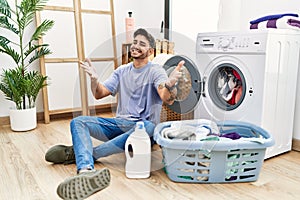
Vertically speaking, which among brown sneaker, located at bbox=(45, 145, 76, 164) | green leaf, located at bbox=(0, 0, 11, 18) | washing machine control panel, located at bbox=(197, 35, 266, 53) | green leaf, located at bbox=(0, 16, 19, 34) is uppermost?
green leaf, located at bbox=(0, 0, 11, 18)

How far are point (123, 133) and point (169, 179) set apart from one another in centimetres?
38

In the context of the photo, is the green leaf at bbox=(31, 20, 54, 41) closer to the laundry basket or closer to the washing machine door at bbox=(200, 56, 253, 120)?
the washing machine door at bbox=(200, 56, 253, 120)

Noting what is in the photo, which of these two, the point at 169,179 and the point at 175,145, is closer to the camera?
the point at 175,145

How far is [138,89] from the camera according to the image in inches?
56.7

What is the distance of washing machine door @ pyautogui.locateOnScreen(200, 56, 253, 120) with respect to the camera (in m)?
1.64

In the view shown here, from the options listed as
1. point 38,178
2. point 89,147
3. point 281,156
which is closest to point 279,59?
point 281,156

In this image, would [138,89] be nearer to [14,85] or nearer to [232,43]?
[232,43]

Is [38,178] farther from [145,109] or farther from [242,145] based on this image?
[242,145]

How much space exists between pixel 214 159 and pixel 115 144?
55cm

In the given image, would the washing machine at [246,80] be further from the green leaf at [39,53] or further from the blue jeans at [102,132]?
the green leaf at [39,53]

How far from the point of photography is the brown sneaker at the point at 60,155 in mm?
1595

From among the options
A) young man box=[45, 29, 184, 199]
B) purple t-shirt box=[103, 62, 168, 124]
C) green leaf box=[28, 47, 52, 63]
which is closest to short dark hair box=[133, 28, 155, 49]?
young man box=[45, 29, 184, 199]

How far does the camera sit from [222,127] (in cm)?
163

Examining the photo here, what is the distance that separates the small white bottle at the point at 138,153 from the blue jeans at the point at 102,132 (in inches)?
3.5
